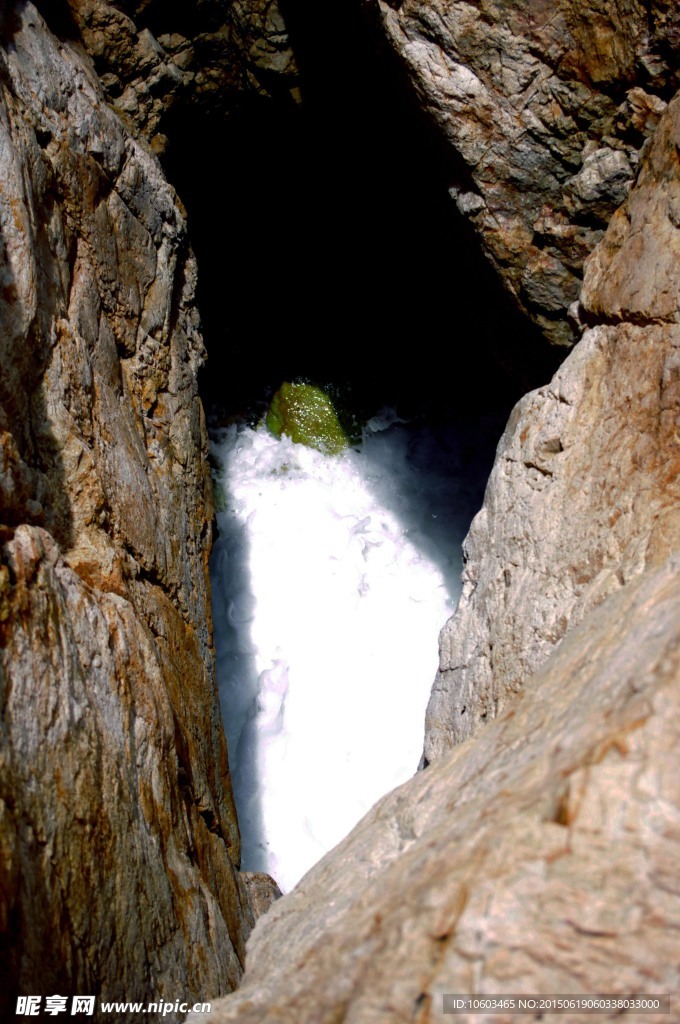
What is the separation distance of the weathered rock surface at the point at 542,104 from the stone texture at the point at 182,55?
1423mm

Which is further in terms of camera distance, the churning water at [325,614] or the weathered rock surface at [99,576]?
the churning water at [325,614]

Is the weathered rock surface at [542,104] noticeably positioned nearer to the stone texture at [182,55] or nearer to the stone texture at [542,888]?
the stone texture at [182,55]

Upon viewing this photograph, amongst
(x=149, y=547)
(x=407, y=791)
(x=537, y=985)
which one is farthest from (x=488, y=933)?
(x=149, y=547)

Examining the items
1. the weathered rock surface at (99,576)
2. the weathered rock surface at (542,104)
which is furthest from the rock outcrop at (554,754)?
the weathered rock surface at (99,576)

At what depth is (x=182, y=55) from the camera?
17.5ft

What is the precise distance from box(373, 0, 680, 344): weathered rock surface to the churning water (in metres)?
2.74

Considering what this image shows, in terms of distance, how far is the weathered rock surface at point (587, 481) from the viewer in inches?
117

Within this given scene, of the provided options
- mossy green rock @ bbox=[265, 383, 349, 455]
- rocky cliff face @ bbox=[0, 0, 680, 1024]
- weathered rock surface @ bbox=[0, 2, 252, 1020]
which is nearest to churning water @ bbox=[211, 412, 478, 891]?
mossy green rock @ bbox=[265, 383, 349, 455]

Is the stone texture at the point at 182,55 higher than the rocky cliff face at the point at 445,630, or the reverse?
the stone texture at the point at 182,55

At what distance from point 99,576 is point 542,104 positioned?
3.54 m

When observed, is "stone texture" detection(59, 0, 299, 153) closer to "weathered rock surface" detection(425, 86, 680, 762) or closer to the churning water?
the churning water

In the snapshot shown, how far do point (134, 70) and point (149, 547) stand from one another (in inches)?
135

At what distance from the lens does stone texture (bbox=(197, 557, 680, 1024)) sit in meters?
1.49

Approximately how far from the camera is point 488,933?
152 centimetres
